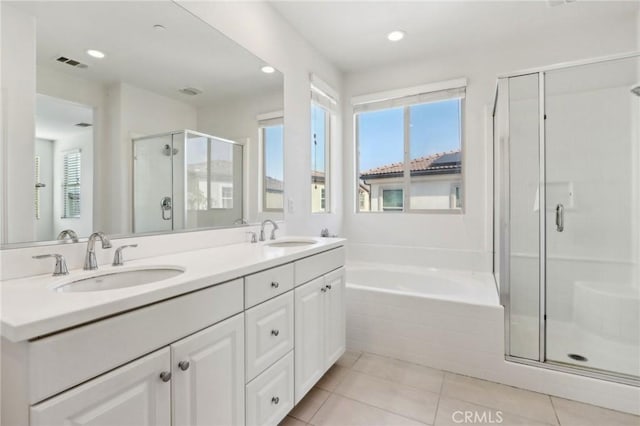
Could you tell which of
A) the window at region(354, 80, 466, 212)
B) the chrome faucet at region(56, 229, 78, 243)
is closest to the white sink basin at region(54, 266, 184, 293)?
the chrome faucet at region(56, 229, 78, 243)

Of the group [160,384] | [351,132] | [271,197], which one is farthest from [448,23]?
[160,384]

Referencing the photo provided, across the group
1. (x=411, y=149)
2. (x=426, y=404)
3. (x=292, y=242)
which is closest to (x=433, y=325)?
(x=426, y=404)

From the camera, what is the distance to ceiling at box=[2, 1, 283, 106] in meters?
1.12

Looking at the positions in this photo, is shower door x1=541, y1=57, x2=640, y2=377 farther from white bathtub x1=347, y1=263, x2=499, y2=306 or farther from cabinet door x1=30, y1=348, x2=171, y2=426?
cabinet door x1=30, y1=348, x2=171, y2=426

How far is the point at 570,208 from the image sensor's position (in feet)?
7.92

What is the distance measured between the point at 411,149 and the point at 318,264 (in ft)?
6.65

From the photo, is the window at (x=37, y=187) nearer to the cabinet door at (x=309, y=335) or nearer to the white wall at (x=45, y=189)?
the white wall at (x=45, y=189)

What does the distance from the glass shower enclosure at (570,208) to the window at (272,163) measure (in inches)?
65.6

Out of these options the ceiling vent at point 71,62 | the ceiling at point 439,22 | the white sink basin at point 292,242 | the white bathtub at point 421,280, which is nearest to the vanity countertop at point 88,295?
the white sink basin at point 292,242

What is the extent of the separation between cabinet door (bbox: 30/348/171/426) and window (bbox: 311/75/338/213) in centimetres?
207

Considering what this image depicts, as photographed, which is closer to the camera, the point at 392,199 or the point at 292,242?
the point at 292,242

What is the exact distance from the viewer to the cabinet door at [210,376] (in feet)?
3.02

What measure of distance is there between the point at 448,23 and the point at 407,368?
2670mm

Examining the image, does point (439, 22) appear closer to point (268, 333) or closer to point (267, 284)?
point (267, 284)
